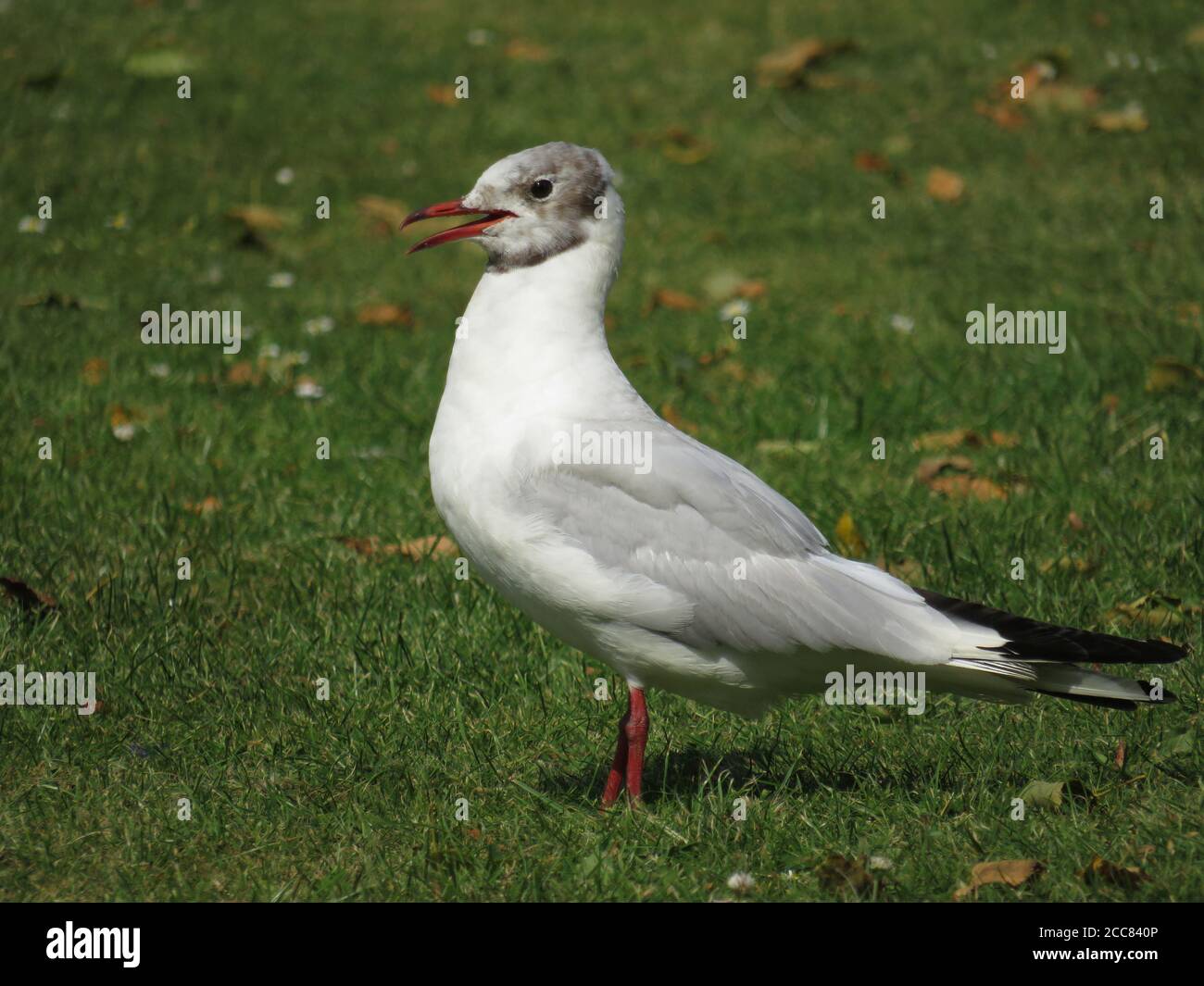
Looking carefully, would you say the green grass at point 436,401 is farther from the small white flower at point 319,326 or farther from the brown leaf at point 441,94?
the brown leaf at point 441,94

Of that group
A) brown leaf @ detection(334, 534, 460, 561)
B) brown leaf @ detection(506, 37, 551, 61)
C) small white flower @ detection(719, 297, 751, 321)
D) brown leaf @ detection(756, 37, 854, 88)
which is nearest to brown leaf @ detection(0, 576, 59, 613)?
brown leaf @ detection(334, 534, 460, 561)

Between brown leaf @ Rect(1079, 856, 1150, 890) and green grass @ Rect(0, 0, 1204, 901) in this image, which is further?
green grass @ Rect(0, 0, 1204, 901)

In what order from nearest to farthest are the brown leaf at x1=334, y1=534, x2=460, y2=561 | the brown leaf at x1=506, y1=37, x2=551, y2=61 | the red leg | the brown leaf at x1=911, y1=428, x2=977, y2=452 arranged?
the red leg, the brown leaf at x1=334, y1=534, x2=460, y2=561, the brown leaf at x1=911, y1=428, x2=977, y2=452, the brown leaf at x1=506, y1=37, x2=551, y2=61

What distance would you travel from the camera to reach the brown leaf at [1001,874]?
12.3 feet

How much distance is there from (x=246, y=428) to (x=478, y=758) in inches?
107

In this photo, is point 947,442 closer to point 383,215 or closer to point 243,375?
point 243,375

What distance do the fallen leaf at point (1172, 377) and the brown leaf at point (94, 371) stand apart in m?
4.54

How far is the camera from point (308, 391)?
712 cm

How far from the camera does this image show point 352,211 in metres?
9.01

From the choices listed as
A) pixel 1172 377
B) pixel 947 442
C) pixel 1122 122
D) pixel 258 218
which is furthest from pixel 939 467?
pixel 1122 122

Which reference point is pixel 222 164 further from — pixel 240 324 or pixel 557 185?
pixel 557 185

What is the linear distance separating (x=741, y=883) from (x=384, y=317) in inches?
184

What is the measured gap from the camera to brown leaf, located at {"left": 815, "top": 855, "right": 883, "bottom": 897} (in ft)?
12.3

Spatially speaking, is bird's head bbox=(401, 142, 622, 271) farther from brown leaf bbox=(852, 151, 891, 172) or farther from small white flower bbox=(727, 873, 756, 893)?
brown leaf bbox=(852, 151, 891, 172)
